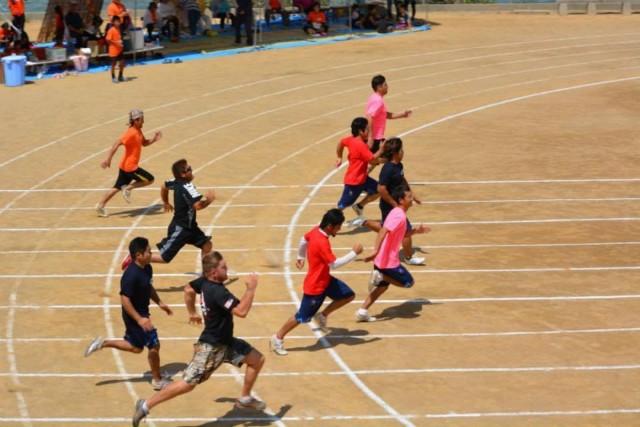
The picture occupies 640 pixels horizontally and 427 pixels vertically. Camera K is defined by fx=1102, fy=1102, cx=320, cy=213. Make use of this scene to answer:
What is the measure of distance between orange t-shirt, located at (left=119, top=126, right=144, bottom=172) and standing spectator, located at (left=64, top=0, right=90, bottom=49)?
1601cm

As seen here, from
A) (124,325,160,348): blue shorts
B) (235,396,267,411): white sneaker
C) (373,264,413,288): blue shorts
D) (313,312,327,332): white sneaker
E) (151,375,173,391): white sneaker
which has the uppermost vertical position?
(373,264,413,288): blue shorts

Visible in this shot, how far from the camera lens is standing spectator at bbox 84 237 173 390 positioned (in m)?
11.9

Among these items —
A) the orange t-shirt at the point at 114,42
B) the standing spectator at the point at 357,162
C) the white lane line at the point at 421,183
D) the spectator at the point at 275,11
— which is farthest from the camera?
the spectator at the point at 275,11

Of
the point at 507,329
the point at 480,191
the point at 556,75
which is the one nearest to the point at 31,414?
the point at 507,329

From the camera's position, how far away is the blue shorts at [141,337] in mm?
11992

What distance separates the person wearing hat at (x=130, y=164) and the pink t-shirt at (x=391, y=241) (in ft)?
20.0

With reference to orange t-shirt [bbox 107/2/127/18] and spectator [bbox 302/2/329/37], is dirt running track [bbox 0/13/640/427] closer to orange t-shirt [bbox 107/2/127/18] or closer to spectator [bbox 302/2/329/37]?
orange t-shirt [bbox 107/2/127/18]

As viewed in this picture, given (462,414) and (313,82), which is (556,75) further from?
(462,414)

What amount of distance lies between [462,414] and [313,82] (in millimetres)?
20598

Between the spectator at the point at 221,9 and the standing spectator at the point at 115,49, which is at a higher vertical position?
the spectator at the point at 221,9

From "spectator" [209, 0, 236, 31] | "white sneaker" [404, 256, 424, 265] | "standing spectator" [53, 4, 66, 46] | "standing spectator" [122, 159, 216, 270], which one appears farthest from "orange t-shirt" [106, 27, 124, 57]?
"white sneaker" [404, 256, 424, 265]

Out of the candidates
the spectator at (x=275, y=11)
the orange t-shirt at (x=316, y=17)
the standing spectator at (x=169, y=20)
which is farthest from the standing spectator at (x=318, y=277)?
the spectator at (x=275, y=11)

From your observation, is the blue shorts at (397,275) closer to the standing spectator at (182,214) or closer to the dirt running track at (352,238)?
the dirt running track at (352,238)

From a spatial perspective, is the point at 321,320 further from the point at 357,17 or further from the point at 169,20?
the point at 357,17
